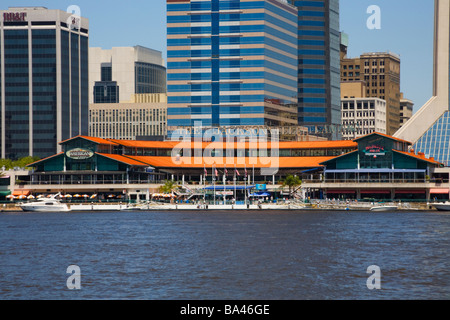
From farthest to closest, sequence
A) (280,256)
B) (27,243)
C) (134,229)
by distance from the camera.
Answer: (134,229) < (27,243) < (280,256)

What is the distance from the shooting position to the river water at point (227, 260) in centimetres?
6738

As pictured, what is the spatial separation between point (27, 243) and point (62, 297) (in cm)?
4478

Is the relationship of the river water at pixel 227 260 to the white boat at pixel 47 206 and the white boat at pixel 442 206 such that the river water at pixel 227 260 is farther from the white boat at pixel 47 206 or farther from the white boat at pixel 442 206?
the white boat at pixel 47 206

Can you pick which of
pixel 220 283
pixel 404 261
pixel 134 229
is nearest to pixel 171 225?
pixel 134 229

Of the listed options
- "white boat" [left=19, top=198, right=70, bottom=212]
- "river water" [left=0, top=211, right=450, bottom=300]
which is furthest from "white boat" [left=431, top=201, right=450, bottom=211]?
"white boat" [left=19, top=198, right=70, bottom=212]

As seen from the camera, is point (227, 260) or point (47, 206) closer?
point (227, 260)

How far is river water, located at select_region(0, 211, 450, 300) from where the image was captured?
2653 inches

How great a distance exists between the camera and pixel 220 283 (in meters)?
71.2

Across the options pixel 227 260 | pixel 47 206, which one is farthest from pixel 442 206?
pixel 227 260

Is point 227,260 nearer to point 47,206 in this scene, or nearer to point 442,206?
point 442,206

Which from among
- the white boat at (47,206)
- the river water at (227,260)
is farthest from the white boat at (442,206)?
the white boat at (47,206)

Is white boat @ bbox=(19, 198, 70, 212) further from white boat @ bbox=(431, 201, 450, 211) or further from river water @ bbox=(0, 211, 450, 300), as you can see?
white boat @ bbox=(431, 201, 450, 211)

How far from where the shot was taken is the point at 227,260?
8688 centimetres
